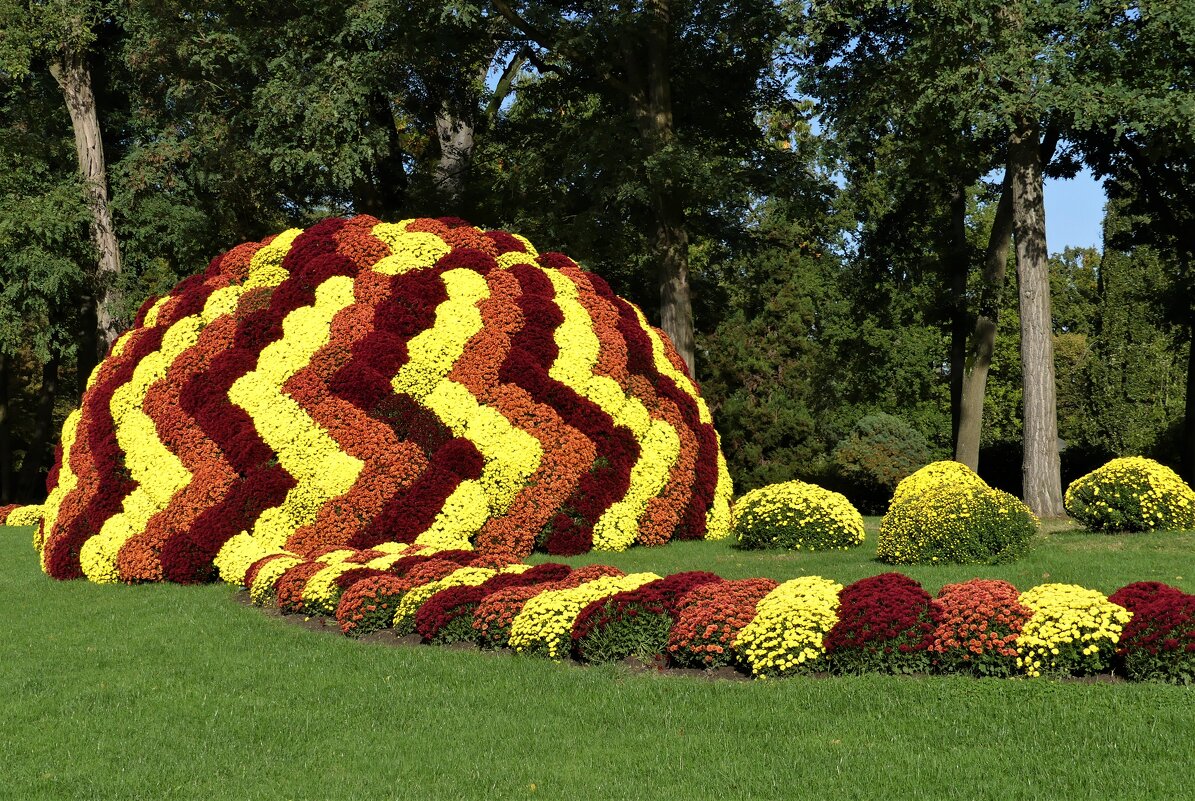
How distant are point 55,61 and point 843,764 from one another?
85.9ft

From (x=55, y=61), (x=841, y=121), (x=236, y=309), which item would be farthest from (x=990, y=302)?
(x=55, y=61)

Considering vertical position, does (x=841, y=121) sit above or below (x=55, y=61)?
below

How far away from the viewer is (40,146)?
28.0 metres

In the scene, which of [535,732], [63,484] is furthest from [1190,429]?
[535,732]

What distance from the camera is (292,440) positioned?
14398 mm

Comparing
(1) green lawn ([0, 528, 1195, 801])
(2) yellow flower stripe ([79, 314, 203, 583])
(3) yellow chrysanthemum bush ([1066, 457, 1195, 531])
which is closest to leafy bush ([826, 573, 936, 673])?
(1) green lawn ([0, 528, 1195, 801])

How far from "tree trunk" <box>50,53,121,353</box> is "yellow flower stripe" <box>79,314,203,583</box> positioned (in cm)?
1203

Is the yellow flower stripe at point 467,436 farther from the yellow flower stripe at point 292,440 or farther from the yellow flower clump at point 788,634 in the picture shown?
the yellow flower clump at point 788,634

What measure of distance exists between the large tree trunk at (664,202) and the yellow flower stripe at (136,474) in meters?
10.1

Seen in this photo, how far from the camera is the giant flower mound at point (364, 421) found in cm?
1429

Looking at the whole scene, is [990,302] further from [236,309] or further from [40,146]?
[40,146]

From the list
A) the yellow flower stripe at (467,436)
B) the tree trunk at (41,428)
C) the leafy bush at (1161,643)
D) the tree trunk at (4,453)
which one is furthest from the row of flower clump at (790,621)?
the tree trunk at (4,453)

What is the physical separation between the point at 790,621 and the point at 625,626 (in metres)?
1.27

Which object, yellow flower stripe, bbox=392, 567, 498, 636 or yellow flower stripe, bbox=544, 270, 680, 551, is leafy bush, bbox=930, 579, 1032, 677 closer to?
yellow flower stripe, bbox=392, 567, 498, 636
